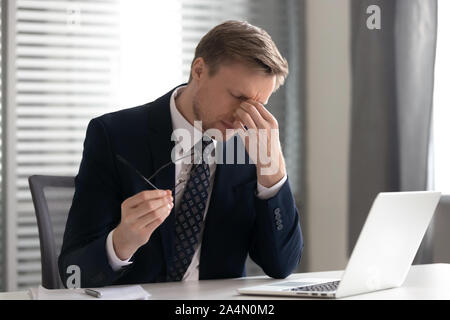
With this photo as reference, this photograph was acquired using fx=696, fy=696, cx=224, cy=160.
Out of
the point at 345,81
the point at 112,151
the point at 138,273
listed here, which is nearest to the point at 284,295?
the point at 138,273

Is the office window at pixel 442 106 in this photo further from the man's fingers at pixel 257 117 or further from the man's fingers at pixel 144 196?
the man's fingers at pixel 144 196

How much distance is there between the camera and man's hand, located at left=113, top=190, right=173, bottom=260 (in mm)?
1357

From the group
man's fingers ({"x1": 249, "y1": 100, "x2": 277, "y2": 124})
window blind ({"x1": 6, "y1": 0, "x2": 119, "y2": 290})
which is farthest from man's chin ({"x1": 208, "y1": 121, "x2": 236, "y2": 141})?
window blind ({"x1": 6, "y1": 0, "x2": 119, "y2": 290})

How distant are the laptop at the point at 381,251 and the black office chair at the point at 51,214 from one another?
583 millimetres

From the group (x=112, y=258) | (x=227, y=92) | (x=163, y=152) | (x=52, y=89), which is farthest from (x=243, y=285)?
(x=52, y=89)

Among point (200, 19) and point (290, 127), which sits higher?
point (200, 19)

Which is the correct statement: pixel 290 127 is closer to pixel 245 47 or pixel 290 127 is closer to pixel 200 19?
pixel 200 19

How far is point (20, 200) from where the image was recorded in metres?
3.13

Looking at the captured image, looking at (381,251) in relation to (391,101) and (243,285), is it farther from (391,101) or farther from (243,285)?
(391,101)

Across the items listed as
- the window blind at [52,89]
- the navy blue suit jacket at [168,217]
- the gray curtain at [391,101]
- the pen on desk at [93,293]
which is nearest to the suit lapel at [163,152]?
the navy blue suit jacket at [168,217]

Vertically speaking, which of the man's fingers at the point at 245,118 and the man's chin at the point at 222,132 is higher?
the man's fingers at the point at 245,118

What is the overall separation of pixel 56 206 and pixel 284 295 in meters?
0.71

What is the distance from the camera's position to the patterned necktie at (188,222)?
167 centimetres
